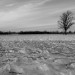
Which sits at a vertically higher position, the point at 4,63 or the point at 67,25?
the point at 67,25

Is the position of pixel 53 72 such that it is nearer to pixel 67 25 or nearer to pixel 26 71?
pixel 26 71

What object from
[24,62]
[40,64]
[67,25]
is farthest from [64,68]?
[67,25]

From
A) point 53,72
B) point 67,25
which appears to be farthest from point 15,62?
point 67,25

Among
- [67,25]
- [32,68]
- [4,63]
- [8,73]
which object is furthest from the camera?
[67,25]

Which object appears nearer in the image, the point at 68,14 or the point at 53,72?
the point at 53,72

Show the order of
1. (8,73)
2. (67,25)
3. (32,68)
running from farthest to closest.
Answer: (67,25) < (32,68) < (8,73)

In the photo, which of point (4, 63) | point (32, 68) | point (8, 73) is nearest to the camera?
point (8, 73)

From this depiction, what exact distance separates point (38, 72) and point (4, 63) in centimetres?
70

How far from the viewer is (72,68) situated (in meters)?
1.98

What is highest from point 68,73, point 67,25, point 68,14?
point 68,14

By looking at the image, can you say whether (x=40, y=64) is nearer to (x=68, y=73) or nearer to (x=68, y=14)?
(x=68, y=73)

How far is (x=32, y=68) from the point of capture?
1952mm

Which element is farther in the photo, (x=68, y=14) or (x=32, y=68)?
(x=68, y=14)

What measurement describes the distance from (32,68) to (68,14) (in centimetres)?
3580
